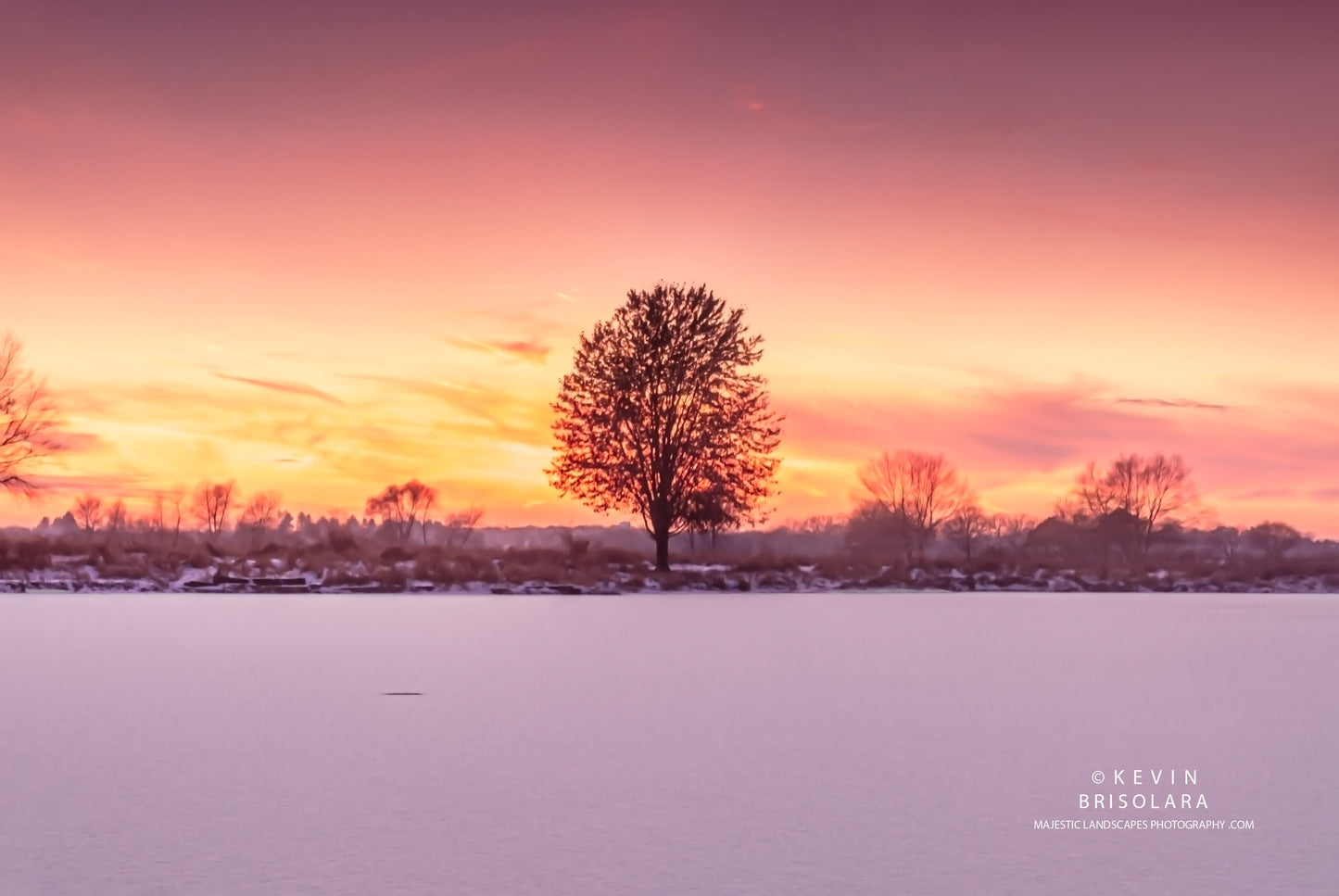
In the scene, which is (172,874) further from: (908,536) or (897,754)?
(908,536)

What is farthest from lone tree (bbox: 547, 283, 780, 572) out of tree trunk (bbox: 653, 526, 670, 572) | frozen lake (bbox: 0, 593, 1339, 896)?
frozen lake (bbox: 0, 593, 1339, 896)

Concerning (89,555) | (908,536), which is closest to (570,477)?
(89,555)

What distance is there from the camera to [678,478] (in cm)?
3338

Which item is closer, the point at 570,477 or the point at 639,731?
the point at 639,731

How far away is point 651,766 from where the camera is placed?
6395mm

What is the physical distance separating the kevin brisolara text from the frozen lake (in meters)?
0.04

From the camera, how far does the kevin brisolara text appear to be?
503 centimetres

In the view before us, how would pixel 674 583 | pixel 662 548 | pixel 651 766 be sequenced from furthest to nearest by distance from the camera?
pixel 662 548 < pixel 674 583 < pixel 651 766

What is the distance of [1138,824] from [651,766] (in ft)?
7.88

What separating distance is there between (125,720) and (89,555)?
23.3 m

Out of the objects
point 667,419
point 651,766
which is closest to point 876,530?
point 667,419

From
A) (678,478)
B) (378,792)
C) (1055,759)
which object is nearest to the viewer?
(378,792)

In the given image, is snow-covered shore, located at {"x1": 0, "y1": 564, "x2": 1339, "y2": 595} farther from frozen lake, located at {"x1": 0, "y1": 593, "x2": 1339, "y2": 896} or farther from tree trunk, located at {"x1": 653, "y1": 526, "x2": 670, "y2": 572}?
frozen lake, located at {"x1": 0, "y1": 593, "x2": 1339, "y2": 896}

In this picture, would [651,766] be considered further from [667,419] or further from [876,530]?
[876,530]
